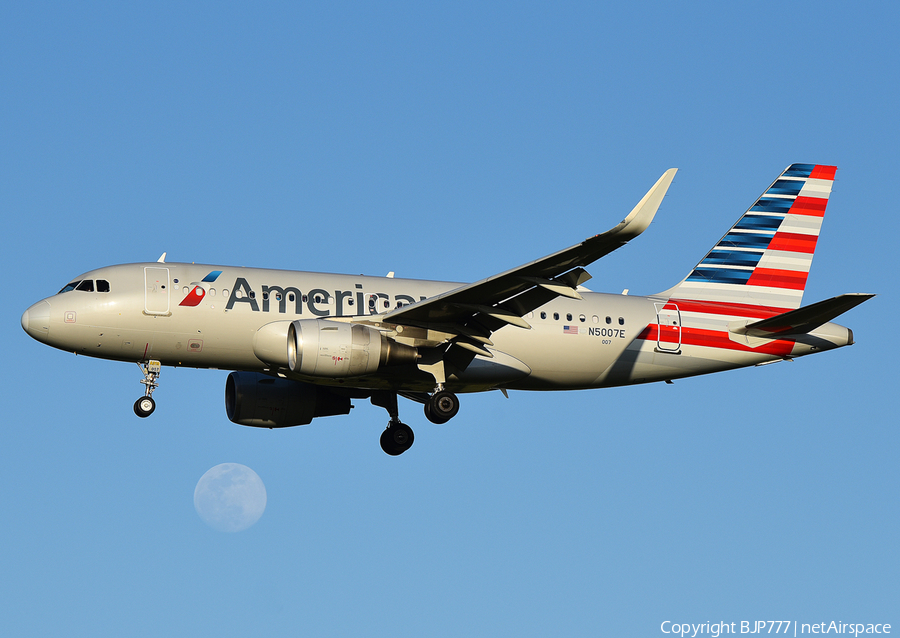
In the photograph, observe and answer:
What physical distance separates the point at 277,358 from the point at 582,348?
8602 millimetres

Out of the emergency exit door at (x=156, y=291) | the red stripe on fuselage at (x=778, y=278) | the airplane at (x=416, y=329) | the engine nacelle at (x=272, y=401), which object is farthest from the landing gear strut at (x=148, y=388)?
the red stripe on fuselage at (x=778, y=278)

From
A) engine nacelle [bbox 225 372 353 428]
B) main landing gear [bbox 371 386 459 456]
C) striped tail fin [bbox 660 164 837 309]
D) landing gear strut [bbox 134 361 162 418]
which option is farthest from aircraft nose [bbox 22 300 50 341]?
striped tail fin [bbox 660 164 837 309]

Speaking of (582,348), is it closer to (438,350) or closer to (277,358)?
(438,350)

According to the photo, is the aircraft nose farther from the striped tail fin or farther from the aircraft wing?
the striped tail fin

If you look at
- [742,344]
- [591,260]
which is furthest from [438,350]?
[742,344]

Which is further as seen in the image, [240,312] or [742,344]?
[742,344]

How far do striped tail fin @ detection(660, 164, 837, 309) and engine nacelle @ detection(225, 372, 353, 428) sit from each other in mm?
10961

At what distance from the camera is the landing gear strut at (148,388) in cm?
2884

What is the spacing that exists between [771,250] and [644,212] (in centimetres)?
1404

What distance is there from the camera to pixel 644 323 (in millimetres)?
31531

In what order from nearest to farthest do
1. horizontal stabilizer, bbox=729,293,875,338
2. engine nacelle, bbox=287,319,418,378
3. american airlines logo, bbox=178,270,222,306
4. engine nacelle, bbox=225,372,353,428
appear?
engine nacelle, bbox=287,319,418,378 → american airlines logo, bbox=178,270,222,306 → horizontal stabilizer, bbox=729,293,875,338 → engine nacelle, bbox=225,372,353,428

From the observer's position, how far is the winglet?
21891mm

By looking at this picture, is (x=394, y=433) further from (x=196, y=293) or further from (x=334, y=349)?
(x=196, y=293)

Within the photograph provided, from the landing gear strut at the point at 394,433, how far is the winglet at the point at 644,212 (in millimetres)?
12684
